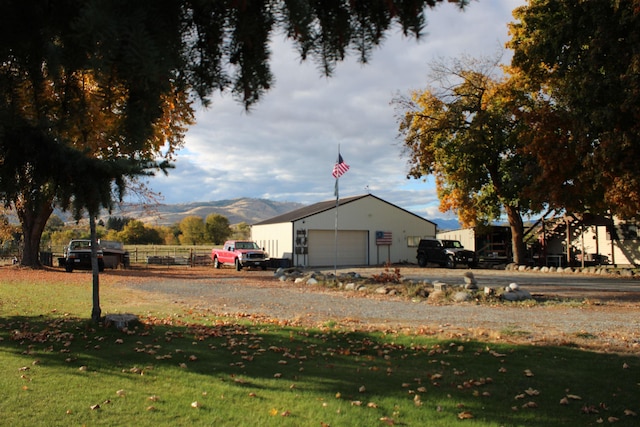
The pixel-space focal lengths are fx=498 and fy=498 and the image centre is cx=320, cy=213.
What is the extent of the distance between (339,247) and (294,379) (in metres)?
30.1

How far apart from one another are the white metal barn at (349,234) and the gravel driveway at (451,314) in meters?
17.7

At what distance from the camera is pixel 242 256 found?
3045 cm

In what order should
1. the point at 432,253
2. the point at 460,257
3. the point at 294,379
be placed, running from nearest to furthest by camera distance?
the point at 294,379, the point at 460,257, the point at 432,253

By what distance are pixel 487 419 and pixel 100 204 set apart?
5.49 meters

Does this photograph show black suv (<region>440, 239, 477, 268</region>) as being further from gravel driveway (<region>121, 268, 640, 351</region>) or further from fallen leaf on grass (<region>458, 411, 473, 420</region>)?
fallen leaf on grass (<region>458, 411, 473, 420</region>)

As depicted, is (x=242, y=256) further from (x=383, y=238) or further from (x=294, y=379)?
(x=294, y=379)

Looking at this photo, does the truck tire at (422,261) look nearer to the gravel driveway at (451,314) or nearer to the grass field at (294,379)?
the gravel driveway at (451,314)

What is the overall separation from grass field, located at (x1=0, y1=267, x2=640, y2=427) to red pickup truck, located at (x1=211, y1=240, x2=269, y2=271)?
2148 centimetres

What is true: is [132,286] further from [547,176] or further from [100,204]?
[547,176]

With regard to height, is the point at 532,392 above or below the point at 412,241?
below

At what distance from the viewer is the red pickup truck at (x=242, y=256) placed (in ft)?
99.5

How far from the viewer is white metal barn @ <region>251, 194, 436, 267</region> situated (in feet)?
113

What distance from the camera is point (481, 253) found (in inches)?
1522

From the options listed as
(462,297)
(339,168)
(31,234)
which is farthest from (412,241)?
(31,234)
